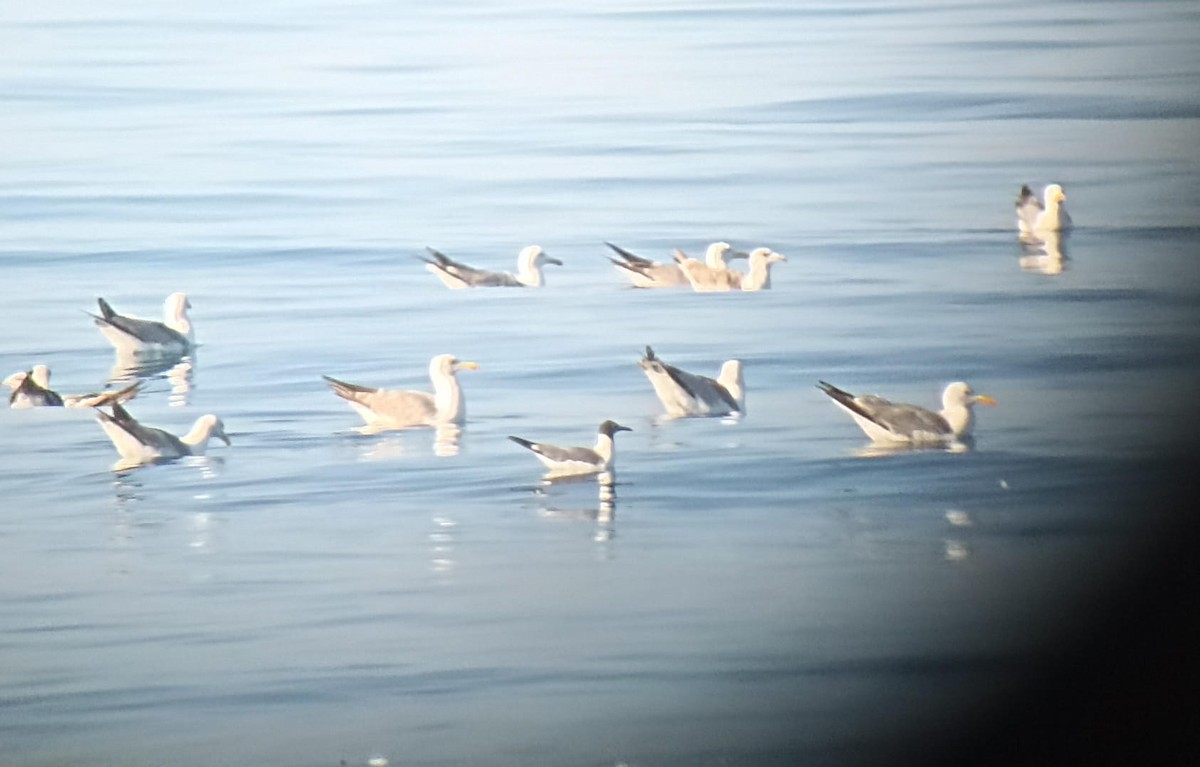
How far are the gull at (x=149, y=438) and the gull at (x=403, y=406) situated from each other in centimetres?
36

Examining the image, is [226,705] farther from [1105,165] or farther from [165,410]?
[1105,165]

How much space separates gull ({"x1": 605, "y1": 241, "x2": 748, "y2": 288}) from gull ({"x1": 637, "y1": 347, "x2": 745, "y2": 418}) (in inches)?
46.8

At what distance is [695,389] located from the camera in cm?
520

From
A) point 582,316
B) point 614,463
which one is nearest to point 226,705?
point 614,463

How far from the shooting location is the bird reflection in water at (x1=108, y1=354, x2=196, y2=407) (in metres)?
5.66

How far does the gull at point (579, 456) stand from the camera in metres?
4.79

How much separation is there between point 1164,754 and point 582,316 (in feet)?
8.87

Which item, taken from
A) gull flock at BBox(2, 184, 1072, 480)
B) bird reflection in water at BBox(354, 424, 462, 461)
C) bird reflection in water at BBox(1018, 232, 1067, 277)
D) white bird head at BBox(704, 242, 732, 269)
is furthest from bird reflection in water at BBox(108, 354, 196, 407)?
bird reflection in water at BBox(1018, 232, 1067, 277)

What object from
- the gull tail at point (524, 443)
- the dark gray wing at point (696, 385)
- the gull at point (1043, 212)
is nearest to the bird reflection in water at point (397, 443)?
the gull tail at point (524, 443)

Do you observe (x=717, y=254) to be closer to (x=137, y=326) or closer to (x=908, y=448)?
(x=908, y=448)

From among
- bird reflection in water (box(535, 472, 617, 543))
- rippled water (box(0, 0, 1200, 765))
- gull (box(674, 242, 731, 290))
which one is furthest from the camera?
gull (box(674, 242, 731, 290))

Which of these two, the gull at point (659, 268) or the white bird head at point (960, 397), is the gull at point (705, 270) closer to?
the gull at point (659, 268)

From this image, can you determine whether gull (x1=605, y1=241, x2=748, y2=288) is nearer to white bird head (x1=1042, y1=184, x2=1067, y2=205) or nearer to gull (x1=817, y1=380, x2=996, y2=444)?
white bird head (x1=1042, y1=184, x2=1067, y2=205)

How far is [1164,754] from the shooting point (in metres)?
4.13
